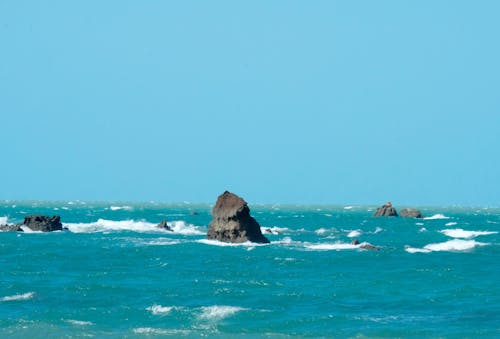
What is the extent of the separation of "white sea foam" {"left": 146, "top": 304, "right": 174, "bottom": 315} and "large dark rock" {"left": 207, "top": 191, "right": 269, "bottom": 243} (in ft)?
111

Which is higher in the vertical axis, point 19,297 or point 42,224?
point 42,224

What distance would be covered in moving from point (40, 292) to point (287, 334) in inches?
701

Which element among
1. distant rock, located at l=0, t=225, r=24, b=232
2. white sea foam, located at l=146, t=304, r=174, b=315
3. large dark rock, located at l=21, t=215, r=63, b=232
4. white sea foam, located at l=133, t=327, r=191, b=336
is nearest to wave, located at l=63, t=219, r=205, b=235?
large dark rock, located at l=21, t=215, r=63, b=232

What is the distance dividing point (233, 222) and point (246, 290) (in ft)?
102

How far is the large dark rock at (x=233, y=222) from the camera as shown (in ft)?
254

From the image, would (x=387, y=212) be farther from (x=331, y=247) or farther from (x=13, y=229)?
(x=331, y=247)

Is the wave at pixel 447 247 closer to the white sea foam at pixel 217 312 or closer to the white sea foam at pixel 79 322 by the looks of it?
the white sea foam at pixel 217 312

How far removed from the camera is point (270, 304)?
44406mm

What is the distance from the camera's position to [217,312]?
4147cm

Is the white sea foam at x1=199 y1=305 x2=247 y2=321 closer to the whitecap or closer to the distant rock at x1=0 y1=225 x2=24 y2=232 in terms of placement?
the distant rock at x1=0 y1=225 x2=24 y2=232

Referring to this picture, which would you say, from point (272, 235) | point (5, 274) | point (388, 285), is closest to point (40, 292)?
point (5, 274)

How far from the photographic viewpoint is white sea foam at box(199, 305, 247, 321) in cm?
4044

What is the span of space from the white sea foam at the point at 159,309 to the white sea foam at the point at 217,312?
1.69 metres

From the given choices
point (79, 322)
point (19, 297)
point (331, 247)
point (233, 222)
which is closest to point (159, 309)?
point (79, 322)
